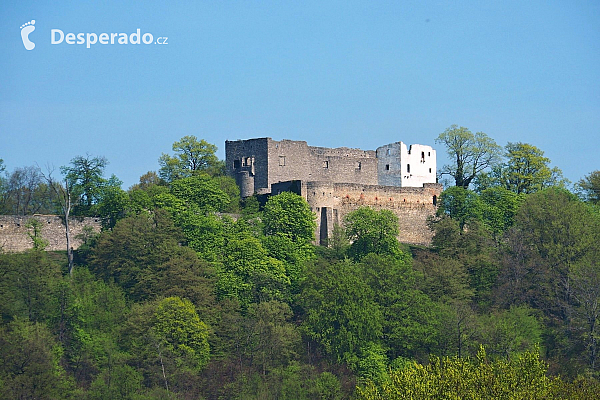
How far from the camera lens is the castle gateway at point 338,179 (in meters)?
63.6

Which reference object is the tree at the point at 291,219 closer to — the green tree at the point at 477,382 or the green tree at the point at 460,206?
the green tree at the point at 460,206

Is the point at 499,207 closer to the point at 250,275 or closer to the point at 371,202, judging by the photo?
the point at 371,202

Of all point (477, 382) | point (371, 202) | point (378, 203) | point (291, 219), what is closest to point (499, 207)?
point (378, 203)

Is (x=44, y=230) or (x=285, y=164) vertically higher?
(x=285, y=164)

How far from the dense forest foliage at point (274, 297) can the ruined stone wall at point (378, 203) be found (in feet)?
3.70

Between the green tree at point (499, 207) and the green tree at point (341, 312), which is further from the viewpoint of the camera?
the green tree at point (499, 207)

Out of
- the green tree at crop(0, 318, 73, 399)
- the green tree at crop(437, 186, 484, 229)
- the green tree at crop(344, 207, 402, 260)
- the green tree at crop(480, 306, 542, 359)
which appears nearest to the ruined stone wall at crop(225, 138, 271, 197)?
the green tree at crop(344, 207, 402, 260)

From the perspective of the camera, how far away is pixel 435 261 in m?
60.5

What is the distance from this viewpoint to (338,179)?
2672 inches

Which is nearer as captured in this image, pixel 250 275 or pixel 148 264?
pixel 148 264

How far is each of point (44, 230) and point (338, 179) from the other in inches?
637

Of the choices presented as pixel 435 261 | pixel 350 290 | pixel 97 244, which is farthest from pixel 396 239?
pixel 97 244

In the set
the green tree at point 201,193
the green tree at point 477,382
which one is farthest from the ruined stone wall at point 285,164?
the green tree at point 477,382

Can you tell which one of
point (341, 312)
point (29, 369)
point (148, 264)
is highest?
point (148, 264)
